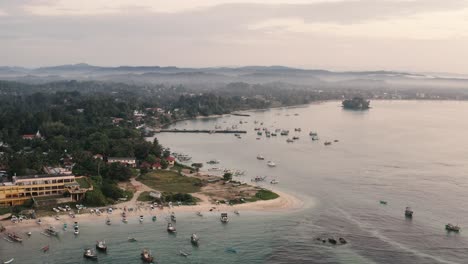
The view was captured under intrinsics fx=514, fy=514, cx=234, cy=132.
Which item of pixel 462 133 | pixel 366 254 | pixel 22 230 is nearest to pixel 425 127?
pixel 462 133

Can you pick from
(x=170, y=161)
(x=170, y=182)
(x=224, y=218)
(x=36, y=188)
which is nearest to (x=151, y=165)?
(x=170, y=161)

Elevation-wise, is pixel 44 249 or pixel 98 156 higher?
pixel 98 156

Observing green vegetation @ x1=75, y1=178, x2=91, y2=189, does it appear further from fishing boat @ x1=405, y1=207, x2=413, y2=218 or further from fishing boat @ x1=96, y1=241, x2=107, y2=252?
fishing boat @ x1=405, y1=207, x2=413, y2=218

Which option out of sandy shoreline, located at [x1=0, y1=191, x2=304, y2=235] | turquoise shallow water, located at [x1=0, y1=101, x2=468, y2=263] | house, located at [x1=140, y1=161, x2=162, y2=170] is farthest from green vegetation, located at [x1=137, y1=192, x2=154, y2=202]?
house, located at [x1=140, y1=161, x2=162, y2=170]

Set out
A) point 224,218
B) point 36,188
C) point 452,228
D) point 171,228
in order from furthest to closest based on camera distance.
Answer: point 36,188 → point 224,218 → point 452,228 → point 171,228

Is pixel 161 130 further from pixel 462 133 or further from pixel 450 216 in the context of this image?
pixel 450 216

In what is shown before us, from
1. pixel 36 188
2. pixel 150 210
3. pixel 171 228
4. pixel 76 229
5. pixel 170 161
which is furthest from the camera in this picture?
pixel 170 161

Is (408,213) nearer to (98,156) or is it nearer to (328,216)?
(328,216)

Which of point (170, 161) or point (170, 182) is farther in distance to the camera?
point (170, 161)

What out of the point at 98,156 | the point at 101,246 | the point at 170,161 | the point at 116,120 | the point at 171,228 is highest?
the point at 116,120
